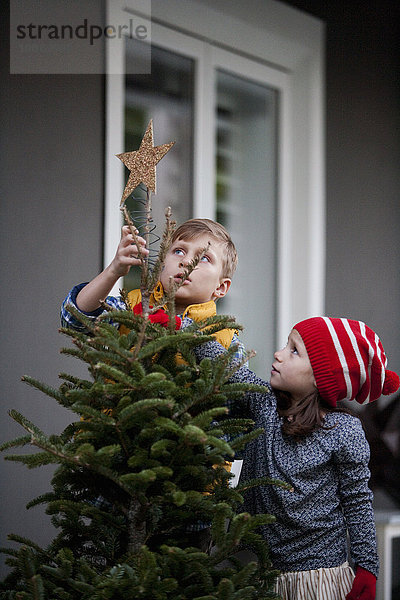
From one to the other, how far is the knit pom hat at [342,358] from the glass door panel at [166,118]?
142cm

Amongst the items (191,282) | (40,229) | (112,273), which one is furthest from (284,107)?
(112,273)

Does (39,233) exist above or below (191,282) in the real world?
above

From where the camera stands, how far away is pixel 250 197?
12.5ft

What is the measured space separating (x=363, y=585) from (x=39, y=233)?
5.29ft

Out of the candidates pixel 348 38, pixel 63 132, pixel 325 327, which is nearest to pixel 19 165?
pixel 63 132

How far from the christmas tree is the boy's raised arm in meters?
0.07

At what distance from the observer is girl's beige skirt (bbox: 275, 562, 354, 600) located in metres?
1.76

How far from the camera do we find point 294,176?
3.84 metres

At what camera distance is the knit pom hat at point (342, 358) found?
1771mm

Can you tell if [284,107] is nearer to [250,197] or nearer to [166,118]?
[250,197]

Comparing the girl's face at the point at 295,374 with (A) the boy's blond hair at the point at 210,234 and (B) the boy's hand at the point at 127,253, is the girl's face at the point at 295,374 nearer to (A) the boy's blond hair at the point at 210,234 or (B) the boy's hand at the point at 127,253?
(A) the boy's blond hair at the point at 210,234

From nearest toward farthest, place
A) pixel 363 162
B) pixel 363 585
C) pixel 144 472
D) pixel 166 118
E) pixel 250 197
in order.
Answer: pixel 144 472 < pixel 363 585 < pixel 166 118 < pixel 250 197 < pixel 363 162

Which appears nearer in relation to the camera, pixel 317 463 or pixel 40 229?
pixel 317 463

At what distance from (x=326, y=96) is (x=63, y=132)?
5.46 feet
